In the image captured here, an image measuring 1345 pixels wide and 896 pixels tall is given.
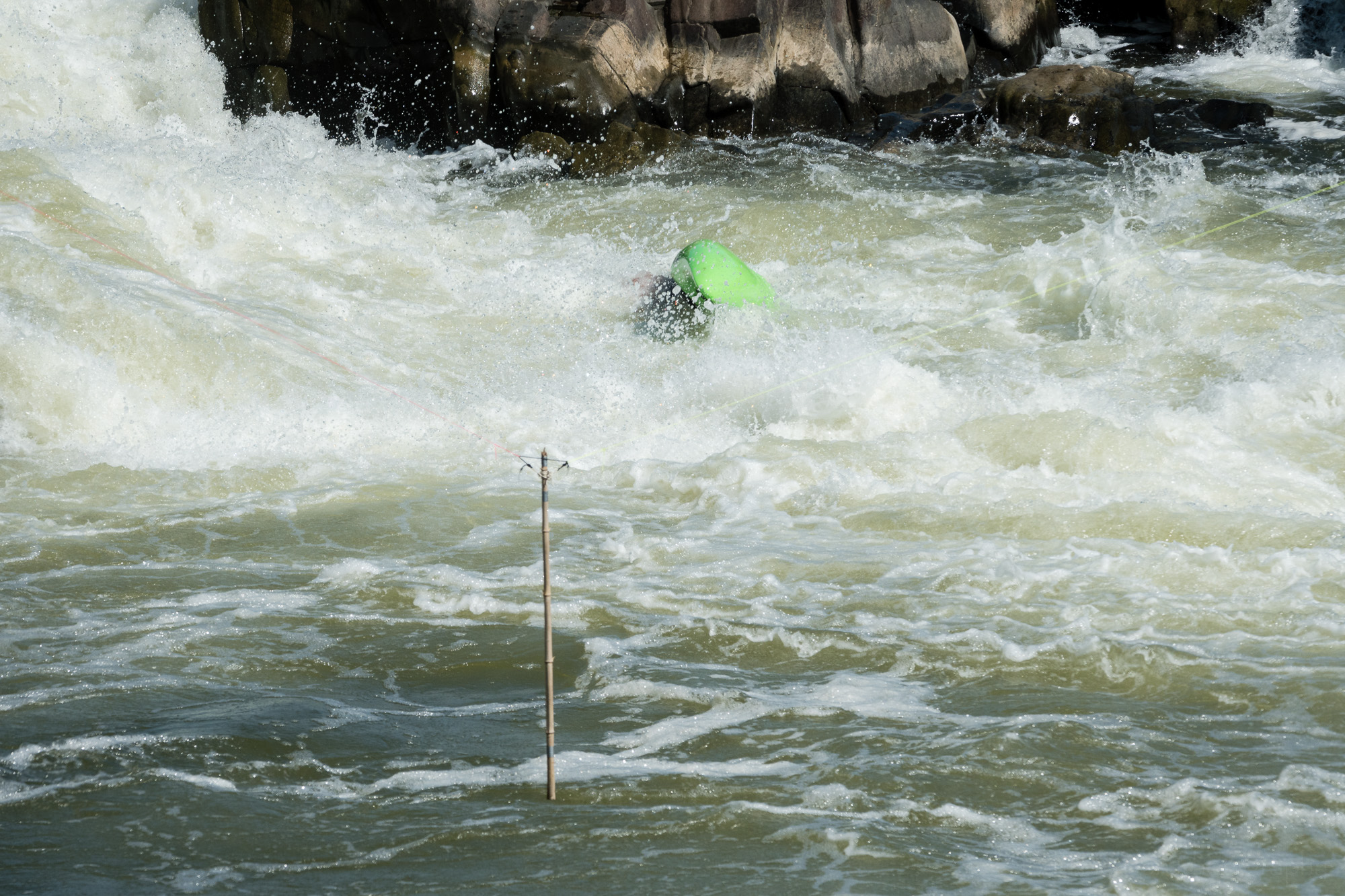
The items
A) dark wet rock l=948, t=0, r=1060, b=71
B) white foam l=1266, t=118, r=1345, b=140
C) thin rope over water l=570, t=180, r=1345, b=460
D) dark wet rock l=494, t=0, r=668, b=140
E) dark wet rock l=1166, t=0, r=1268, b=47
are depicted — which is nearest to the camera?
thin rope over water l=570, t=180, r=1345, b=460

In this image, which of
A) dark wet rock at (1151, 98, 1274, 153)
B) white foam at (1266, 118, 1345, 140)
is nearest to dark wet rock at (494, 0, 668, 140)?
dark wet rock at (1151, 98, 1274, 153)

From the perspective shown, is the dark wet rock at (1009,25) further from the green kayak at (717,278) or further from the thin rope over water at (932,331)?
the green kayak at (717,278)

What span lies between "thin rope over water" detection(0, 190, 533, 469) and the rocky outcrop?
5.06 metres

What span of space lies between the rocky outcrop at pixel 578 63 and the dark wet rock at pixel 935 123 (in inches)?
9.6

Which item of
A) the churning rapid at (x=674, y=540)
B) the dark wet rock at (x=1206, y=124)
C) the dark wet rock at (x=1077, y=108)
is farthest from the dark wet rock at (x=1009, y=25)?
the churning rapid at (x=674, y=540)

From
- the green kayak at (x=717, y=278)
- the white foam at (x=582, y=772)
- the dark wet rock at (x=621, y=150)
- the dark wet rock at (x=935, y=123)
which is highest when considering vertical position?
the dark wet rock at (x=935, y=123)

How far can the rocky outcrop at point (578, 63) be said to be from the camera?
1209 cm

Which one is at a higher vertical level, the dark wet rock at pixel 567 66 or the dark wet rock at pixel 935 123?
the dark wet rock at pixel 567 66

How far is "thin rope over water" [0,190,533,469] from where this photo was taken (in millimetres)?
6361

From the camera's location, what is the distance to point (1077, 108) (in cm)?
1222

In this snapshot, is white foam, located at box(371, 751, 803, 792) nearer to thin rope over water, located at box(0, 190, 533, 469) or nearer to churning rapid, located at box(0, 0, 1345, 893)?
churning rapid, located at box(0, 0, 1345, 893)

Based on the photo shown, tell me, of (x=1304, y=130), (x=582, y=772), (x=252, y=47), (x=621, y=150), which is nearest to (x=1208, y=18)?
(x=1304, y=130)

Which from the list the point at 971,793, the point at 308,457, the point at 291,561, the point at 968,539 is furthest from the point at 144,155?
the point at 971,793

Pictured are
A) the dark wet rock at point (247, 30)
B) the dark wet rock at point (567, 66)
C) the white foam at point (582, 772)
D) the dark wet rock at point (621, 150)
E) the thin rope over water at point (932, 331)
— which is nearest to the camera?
the white foam at point (582, 772)
